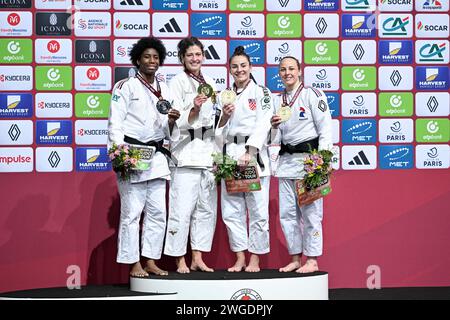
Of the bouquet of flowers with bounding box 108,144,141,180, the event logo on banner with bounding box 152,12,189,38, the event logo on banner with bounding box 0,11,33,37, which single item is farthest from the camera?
the event logo on banner with bounding box 152,12,189,38

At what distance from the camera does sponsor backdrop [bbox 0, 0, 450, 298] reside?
285 inches

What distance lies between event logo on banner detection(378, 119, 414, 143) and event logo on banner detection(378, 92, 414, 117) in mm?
66

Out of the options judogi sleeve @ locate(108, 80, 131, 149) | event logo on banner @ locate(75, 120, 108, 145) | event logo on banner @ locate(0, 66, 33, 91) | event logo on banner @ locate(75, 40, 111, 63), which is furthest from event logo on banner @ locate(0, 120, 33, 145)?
judogi sleeve @ locate(108, 80, 131, 149)

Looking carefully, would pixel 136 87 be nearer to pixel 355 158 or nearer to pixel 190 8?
pixel 190 8

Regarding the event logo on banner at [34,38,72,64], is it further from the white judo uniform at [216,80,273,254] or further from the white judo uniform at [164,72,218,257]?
the white judo uniform at [216,80,273,254]

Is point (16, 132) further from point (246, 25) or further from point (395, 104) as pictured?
point (395, 104)

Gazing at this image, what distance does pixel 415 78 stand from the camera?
7590mm

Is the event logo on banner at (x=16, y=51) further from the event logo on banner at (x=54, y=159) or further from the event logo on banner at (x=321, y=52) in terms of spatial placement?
the event logo on banner at (x=321, y=52)

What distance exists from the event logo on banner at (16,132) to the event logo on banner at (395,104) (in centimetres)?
325

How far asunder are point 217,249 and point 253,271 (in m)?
0.87

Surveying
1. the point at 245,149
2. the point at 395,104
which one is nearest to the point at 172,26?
the point at 245,149
